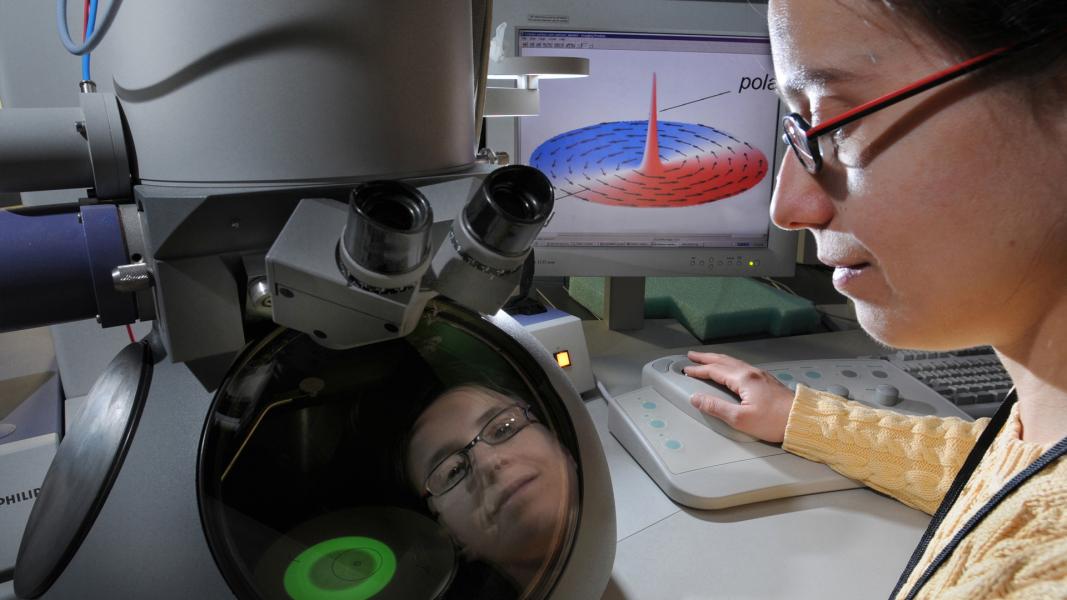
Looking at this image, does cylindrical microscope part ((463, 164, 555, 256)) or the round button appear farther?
the round button

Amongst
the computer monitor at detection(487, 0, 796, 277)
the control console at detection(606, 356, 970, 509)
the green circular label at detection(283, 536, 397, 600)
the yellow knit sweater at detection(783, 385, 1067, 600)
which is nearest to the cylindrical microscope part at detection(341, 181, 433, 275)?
the green circular label at detection(283, 536, 397, 600)

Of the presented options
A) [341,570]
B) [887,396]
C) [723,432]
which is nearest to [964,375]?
[887,396]

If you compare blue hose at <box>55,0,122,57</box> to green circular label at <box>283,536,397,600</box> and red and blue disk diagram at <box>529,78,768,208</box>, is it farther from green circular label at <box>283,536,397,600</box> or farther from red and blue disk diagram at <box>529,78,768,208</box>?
red and blue disk diagram at <box>529,78,768,208</box>

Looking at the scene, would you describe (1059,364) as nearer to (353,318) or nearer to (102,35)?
(353,318)

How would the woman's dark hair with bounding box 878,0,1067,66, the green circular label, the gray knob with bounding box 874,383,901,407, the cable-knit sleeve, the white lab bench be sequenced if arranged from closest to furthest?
the woman's dark hair with bounding box 878,0,1067,66, the green circular label, the white lab bench, the cable-knit sleeve, the gray knob with bounding box 874,383,901,407

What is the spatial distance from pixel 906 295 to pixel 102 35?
1.87ft

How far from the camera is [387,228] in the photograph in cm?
34

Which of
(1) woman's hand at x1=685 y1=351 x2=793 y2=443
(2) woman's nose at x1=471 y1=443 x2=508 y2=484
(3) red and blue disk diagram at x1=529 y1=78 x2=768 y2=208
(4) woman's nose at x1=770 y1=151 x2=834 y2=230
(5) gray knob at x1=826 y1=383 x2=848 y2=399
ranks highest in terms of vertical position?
(4) woman's nose at x1=770 y1=151 x2=834 y2=230

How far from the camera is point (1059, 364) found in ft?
1.50

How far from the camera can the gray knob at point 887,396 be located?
0.97 metres

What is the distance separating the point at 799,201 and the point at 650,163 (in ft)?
2.45

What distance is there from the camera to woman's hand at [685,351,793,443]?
34.2 inches

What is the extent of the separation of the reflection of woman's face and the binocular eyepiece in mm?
169

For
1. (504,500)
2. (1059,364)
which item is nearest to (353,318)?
(504,500)
